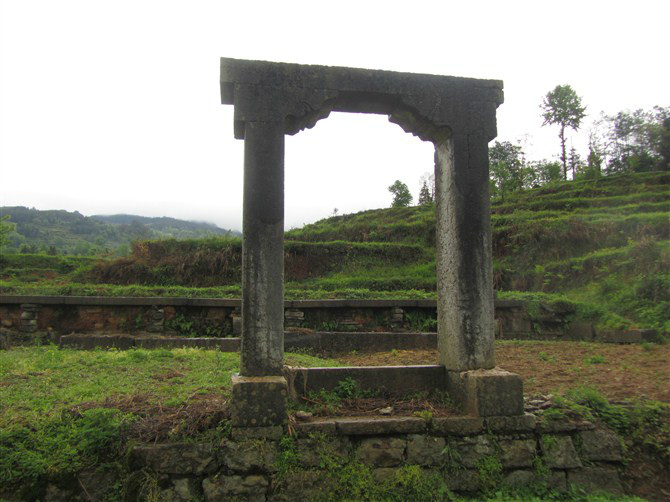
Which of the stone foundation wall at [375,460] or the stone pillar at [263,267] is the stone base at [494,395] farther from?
the stone pillar at [263,267]

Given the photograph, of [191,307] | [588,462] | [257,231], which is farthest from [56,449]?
[191,307]

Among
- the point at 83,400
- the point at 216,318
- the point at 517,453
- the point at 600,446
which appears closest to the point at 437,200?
the point at 517,453

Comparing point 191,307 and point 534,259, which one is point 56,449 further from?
point 534,259

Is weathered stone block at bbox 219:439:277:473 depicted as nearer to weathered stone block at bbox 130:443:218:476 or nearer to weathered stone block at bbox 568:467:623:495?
weathered stone block at bbox 130:443:218:476

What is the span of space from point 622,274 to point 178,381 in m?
11.7

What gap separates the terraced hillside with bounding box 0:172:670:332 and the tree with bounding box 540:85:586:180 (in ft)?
73.1

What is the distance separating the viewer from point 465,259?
4902 millimetres

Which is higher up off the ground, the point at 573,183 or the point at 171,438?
the point at 573,183

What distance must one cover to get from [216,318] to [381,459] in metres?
6.98

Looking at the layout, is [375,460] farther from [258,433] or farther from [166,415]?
[166,415]

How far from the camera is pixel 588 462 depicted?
4.43 metres

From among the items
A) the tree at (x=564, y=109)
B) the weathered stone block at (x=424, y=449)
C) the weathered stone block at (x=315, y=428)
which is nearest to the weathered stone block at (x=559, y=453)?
the weathered stone block at (x=424, y=449)

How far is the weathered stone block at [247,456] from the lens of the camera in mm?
4020

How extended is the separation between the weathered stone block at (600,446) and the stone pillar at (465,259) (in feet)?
3.41
